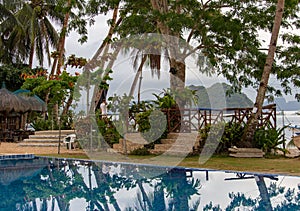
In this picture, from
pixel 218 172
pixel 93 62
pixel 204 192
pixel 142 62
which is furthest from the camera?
pixel 93 62

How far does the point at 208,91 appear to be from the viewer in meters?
12.3

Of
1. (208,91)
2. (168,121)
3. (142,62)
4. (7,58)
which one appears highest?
(7,58)

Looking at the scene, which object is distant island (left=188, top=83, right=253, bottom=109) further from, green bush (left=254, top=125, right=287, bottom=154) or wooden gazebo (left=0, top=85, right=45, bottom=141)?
wooden gazebo (left=0, top=85, right=45, bottom=141)

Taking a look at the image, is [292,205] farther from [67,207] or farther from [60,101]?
[60,101]

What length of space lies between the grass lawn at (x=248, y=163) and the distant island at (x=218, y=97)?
2246 mm

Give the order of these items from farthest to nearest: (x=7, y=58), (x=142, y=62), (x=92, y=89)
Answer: (x=7, y=58) → (x=92, y=89) → (x=142, y=62)

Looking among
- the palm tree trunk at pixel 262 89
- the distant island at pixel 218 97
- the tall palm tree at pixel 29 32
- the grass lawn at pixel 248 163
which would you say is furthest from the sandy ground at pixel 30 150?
the tall palm tree at pixel 29 32

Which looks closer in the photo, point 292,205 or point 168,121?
point 292,205

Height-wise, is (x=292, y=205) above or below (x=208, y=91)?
below

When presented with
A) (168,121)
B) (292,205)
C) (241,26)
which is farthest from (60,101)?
(292,205)

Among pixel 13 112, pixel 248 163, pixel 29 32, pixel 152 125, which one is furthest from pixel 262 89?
pixel 29 32

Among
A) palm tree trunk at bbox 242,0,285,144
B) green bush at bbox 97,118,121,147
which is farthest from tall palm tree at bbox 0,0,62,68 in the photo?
palm tree trunk at bbox 242,0,285,144

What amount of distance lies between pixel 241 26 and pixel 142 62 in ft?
13.0

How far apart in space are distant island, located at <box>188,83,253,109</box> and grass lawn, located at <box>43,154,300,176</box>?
2.25 m
